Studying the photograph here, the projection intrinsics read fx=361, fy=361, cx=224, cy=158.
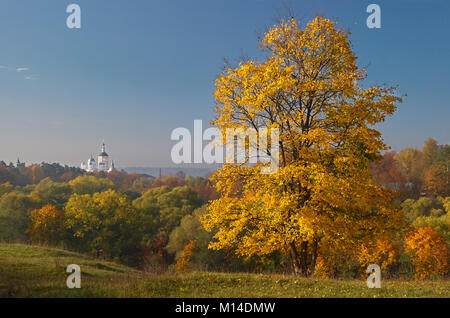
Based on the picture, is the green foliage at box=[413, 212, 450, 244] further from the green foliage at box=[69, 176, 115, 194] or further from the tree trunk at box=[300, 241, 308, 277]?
the green foliage at box=[69, 176, 115, 194]

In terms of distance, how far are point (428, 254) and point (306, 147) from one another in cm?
3380

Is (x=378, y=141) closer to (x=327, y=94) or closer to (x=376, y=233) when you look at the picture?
(x=327, y=94)

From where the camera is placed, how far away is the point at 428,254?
42.3 metres

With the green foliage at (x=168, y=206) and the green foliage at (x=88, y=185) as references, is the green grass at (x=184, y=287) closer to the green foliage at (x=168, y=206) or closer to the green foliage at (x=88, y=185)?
the green foliage at (x=168, y=206)

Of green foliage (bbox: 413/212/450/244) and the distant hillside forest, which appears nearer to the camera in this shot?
the distant hillside forest

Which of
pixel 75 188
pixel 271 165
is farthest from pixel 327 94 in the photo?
pixel 75 188

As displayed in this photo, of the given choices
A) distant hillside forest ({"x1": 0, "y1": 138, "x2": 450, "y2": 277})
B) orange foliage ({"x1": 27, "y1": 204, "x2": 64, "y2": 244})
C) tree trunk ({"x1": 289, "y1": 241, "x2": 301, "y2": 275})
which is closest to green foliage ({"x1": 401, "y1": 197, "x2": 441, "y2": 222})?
distant hillside forest ({"x1": 0, "y1": 138, "x2": 450, "y2": 277})

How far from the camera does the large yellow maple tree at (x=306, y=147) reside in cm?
1647


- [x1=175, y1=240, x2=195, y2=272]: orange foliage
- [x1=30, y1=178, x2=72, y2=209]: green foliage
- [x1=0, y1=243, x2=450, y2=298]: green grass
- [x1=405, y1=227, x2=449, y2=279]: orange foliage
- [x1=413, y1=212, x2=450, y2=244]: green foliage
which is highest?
[x1=0, y1=243, x2=450, y2=298]: green grass

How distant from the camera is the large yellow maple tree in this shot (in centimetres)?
1647

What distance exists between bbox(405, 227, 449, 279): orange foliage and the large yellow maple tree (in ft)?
97.0

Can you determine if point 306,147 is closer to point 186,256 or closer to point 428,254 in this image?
point 428,254
